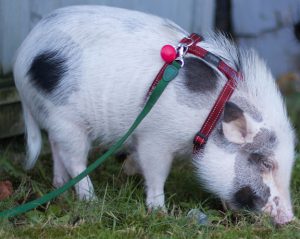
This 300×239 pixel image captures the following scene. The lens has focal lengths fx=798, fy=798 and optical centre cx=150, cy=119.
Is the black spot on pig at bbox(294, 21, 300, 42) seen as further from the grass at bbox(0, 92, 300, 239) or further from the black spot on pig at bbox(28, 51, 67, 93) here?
the black spot on pig at bbox(28, 51, 67, 93)

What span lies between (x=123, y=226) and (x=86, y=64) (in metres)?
0.88

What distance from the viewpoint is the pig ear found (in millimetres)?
3939

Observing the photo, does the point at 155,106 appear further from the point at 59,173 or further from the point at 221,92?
the point at 59,173

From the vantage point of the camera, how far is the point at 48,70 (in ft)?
13.9

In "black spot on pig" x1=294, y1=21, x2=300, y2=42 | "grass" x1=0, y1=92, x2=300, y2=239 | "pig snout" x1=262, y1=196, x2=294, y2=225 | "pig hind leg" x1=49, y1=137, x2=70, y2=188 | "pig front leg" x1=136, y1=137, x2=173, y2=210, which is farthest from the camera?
"black spot on pig" x1=294, y1=21, x2=300, y2=42

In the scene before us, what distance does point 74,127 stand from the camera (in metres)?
4.26

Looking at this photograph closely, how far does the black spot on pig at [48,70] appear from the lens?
4.23 metres

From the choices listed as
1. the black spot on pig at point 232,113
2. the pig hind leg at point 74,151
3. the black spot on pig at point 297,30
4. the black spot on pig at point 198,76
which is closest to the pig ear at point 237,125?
the black spot on pig at point 232,113

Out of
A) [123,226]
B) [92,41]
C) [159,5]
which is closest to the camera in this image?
[123,226]

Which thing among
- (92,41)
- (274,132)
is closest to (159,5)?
(92,41)

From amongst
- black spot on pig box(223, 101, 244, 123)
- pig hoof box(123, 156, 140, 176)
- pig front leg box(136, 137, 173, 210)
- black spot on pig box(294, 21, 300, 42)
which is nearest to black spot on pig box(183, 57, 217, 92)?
black spot on pig box(223, 101, 244, 123)

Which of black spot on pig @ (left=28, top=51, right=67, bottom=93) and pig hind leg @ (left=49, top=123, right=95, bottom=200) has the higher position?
black spot on pig @ (left=28, top=51, right=67, bottom=93)

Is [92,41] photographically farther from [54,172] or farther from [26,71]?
[54,172]

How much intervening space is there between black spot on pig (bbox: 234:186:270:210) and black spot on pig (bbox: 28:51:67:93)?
111cm
